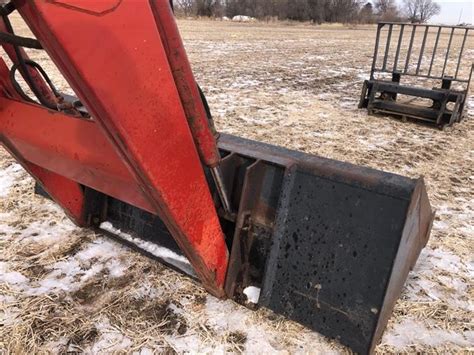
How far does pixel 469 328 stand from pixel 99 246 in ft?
7.83

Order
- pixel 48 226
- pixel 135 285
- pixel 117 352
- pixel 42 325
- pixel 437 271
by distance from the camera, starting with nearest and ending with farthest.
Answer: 1. pixel 117 352
2. pixel 42 325
3. pixel 135 285
4. pixel 437 271
5. pixel 48 226

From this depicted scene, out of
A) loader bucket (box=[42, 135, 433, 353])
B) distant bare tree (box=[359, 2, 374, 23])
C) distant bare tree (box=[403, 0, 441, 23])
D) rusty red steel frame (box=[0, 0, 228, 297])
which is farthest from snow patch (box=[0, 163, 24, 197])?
distant bare tree (box=[403, 0, 441, 23])

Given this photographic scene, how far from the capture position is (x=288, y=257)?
208 centimetres

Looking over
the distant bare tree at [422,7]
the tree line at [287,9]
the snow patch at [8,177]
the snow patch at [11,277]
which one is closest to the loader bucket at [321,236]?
the snow patch at [11,277]

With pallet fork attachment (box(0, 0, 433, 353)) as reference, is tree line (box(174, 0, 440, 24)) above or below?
above

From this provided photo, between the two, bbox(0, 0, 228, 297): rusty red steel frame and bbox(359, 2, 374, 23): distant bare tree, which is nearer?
bbox(0, 0, 228, 297): rusty red steel frame

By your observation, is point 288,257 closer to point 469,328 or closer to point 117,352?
point 117,352

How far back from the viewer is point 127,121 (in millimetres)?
1291

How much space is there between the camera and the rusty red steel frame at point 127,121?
1.12 meters

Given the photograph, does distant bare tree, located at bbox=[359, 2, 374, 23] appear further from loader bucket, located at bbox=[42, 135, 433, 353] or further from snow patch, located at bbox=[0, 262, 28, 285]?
snow patch, located at bbox=[0, 262, 28, 285]

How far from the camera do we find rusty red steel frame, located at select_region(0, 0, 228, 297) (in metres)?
1.12

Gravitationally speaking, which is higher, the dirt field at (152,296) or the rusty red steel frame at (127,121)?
the rusty red steel frame at (127,121)

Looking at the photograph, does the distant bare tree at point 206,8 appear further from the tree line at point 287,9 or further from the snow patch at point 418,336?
the snow patch at point 418,336

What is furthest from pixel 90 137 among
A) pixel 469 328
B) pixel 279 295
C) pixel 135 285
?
pixel 469 328
